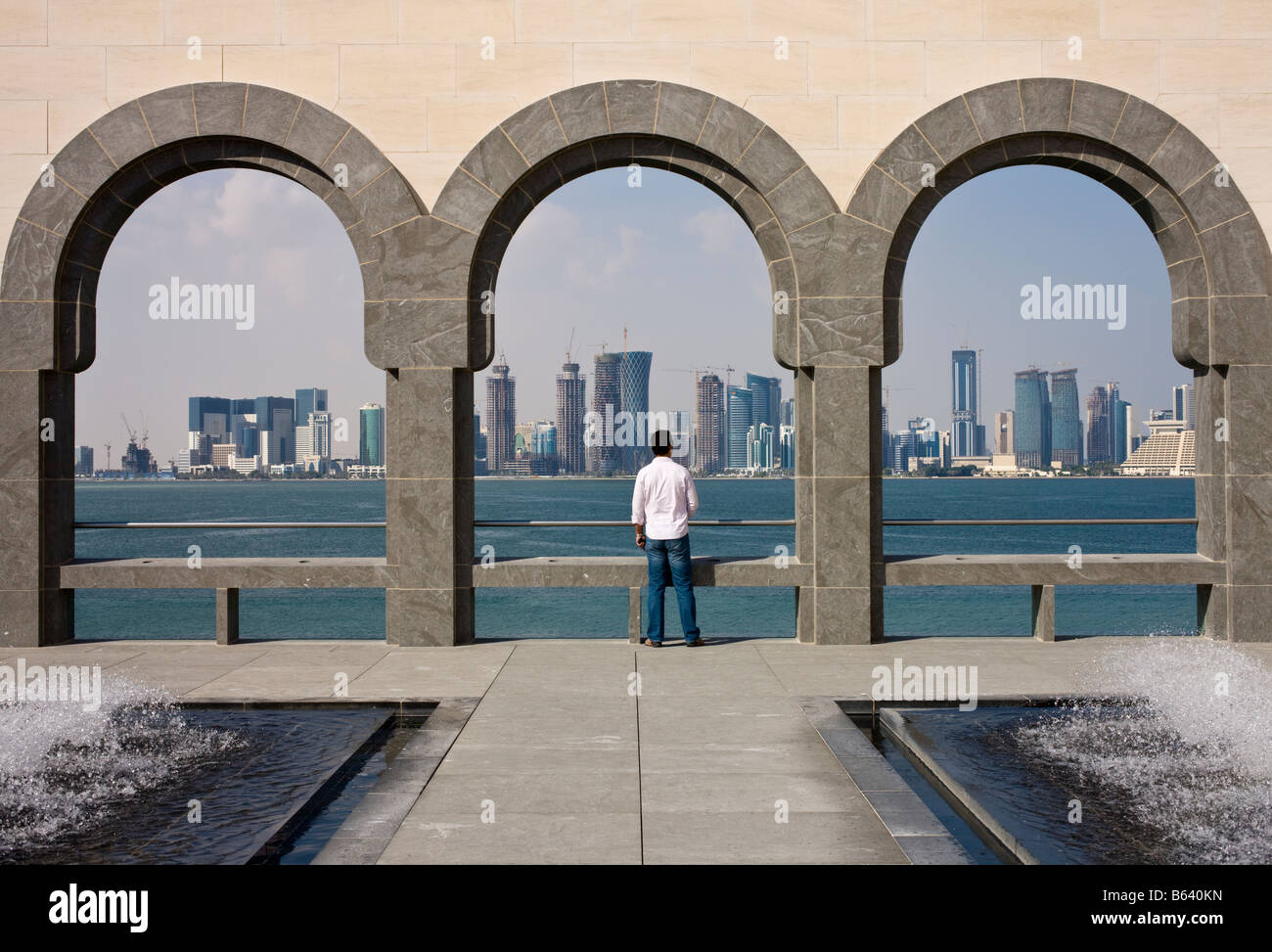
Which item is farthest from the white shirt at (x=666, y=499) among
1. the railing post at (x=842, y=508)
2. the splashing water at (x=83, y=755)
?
the splashing water at (x=83, y=755)

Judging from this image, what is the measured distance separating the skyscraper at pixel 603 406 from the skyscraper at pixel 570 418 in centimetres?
144

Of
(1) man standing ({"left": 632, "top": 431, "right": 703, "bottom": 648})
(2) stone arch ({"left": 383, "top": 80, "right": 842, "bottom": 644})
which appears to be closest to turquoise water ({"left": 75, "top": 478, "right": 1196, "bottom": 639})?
(2) stone arch ({"left": 383, "top": 80, "right": 842, "bottom": 644})

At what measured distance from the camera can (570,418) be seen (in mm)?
133125

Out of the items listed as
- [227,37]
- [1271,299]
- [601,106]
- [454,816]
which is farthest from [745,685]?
[227,37]

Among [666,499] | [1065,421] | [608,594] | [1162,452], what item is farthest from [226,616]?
[1162,452]

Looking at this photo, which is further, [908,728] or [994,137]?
[994,137]

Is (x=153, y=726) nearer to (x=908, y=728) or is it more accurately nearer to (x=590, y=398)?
(x=908, y=728)

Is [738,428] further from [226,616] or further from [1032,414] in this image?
[226,616]

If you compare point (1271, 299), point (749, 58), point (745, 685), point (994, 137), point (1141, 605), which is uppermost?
point (749, 58)

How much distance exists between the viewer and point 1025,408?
14225 centimetres

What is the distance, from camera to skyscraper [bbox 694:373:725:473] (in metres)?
136

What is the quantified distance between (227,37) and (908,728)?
8922mm

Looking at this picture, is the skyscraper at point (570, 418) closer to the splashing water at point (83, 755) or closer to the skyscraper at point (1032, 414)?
the skyscraper at point (1032, 414)
